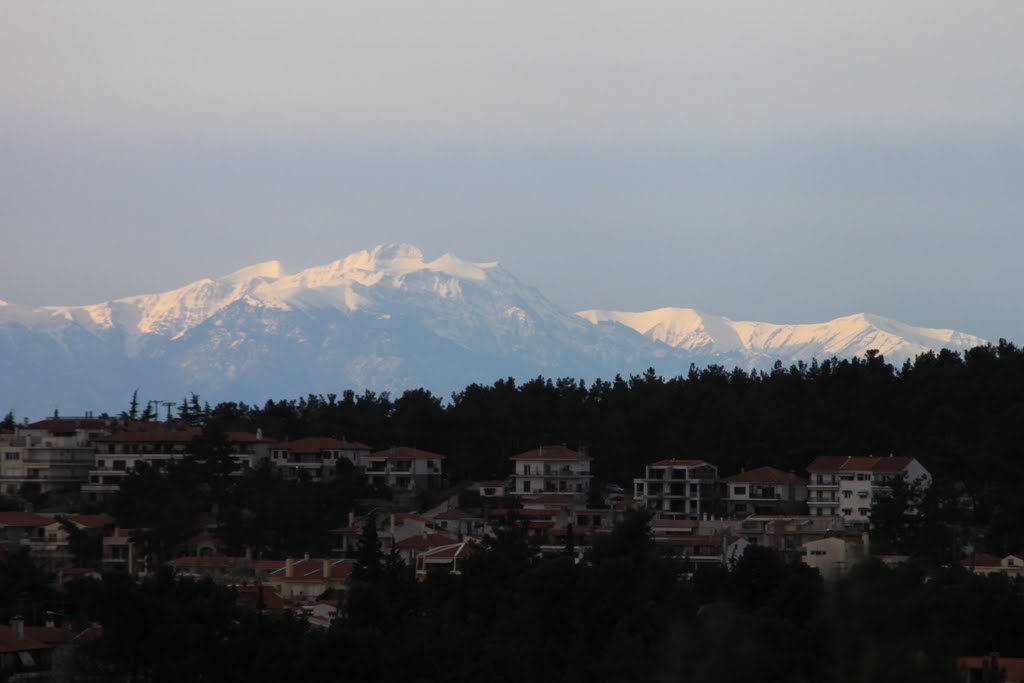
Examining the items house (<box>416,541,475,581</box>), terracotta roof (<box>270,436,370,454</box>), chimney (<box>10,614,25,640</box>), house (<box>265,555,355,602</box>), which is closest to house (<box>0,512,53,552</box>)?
terracotta roof (<box>270,436,370,454</box>)

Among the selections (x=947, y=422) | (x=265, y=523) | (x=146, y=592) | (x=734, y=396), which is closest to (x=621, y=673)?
(x=146, y=592)

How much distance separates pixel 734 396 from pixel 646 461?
6.98 meters

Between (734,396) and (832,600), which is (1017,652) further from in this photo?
(734,396)

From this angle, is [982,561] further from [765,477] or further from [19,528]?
[19,528]

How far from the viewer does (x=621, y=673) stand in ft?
132

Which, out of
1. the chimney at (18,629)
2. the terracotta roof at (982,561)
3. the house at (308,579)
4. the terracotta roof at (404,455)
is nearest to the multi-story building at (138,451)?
the terracotta roof at (404,455)

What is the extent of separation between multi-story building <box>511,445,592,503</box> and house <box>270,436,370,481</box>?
8.05 meters

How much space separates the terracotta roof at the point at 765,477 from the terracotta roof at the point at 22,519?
28.7 metres

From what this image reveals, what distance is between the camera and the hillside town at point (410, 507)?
64188 mm

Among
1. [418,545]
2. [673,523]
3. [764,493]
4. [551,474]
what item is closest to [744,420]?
[764,493]

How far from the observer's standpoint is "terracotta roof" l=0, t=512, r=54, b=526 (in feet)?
247

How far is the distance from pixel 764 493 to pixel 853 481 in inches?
171

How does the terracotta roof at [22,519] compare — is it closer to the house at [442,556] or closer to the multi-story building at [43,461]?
the multi-story building at [43,461]

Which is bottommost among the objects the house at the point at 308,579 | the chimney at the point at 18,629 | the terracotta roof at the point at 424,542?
the chimney at the point at 18,629
